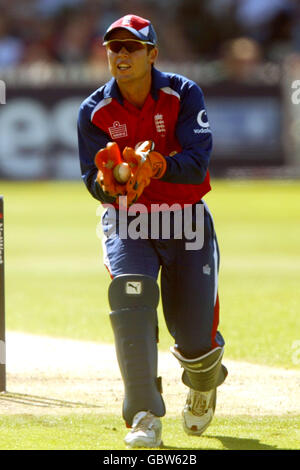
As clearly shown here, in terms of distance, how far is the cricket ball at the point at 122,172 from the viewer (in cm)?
470

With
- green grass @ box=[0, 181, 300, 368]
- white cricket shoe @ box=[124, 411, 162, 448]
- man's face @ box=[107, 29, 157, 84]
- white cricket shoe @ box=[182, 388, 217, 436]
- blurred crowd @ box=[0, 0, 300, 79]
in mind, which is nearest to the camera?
white cricket shoe @ box=[124, 411, 162, 448]

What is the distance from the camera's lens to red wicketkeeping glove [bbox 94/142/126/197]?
472 cm

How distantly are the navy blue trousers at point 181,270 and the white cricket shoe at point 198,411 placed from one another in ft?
0.88

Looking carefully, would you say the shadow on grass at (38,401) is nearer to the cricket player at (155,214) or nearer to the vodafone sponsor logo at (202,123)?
the cricket player at (155,214)

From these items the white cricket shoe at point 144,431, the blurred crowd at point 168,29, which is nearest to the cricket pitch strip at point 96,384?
the white cricket shoe at point 144,431

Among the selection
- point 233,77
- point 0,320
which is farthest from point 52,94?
point 0,320

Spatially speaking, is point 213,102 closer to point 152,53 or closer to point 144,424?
point 152,53

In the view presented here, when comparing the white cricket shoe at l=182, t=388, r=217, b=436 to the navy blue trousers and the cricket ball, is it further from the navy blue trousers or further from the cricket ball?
the cricket ball

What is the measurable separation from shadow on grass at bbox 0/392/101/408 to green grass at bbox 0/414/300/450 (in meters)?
0.30

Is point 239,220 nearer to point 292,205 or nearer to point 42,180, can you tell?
point 292,205

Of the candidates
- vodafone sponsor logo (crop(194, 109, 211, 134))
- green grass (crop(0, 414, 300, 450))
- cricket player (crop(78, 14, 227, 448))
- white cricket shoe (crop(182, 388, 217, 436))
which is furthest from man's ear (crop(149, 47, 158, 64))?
green grass (crop(0, 414, 300, 450))

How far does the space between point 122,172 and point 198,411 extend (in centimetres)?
130

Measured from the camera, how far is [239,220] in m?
17.8

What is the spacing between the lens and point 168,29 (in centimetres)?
2478
